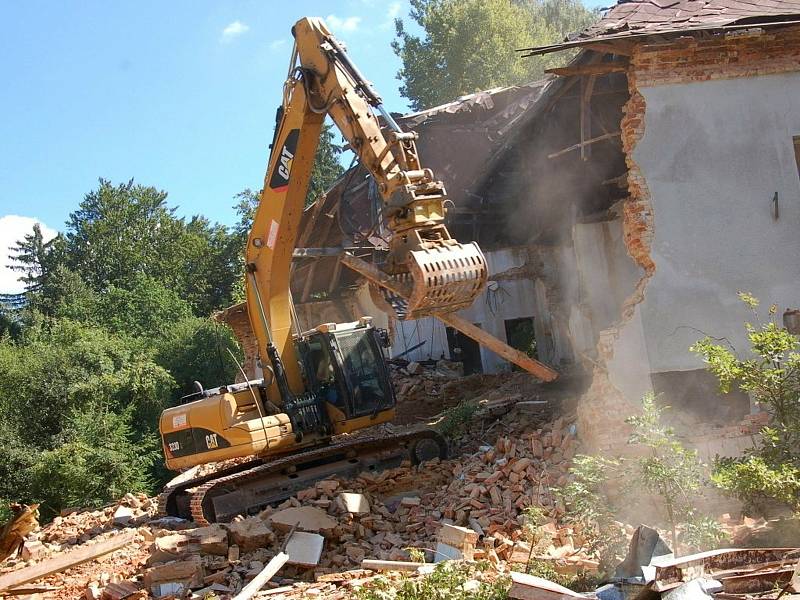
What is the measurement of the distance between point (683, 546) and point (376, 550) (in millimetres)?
3154

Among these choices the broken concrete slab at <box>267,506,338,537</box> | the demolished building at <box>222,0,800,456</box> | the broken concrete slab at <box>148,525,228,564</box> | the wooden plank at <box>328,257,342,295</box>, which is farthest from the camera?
the wooden plank at <box>328,257,342,295</box>

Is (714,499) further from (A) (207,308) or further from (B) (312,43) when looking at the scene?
(A) (207,308)

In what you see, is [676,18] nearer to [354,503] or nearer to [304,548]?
[354,503]

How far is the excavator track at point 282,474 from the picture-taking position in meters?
9.79

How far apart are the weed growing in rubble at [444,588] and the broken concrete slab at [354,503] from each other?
8.86 ft

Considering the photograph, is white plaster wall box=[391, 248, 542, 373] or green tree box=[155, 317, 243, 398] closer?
white plaster wall box=[391, 248, 542, 373]

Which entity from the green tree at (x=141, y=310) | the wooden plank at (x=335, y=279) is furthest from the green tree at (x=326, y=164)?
the wooden plank at (x=335, y=279)

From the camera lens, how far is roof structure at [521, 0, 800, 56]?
8539 mm

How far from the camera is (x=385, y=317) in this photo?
61.9 ft

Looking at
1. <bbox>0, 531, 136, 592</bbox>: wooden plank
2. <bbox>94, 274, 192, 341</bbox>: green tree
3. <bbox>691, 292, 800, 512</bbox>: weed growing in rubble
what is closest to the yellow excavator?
<bbox>0, 531, 136, 592</bbox>: wooden plank

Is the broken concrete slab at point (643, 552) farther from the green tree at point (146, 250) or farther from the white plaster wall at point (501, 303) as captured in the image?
the green tree at point (146, 250)

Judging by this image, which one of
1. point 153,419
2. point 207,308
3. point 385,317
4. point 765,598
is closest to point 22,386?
point 153,419

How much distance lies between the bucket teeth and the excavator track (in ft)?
11.3

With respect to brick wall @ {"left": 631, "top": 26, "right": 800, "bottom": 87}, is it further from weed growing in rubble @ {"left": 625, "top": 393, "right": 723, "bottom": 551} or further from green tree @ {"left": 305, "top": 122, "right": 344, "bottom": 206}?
green tree @ {"left": 305, "top": 122, "right": 344, "bottom": 206}
